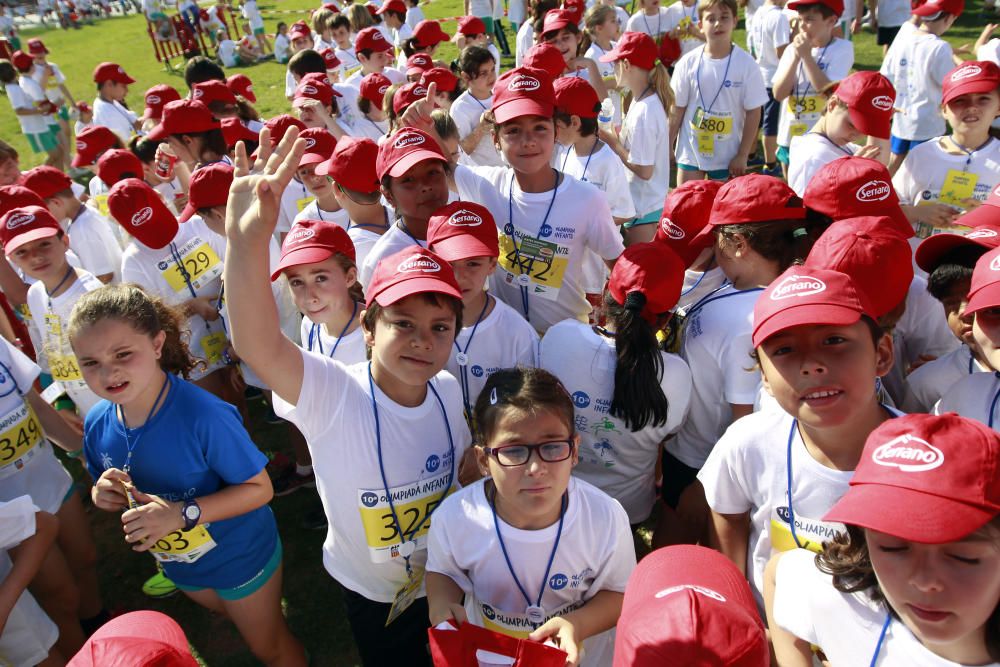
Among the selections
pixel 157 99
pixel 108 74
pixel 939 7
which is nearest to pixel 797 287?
pixel 939 7

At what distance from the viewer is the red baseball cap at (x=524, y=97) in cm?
373

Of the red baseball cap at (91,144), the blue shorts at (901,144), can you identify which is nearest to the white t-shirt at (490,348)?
the red baseball cap at (91,144)

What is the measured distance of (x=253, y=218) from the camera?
1.85 m

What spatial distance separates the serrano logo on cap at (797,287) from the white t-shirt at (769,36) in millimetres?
7050

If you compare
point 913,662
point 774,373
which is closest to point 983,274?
point 774,373

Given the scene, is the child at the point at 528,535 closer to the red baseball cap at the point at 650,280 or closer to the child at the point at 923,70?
the red baseball cap at the point at 650,280

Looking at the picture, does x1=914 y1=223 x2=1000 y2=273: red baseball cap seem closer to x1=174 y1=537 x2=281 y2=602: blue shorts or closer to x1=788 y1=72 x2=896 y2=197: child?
x1=788 y1=72 x2=896 y2=197: child

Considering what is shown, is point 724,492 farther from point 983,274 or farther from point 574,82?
point 574,82

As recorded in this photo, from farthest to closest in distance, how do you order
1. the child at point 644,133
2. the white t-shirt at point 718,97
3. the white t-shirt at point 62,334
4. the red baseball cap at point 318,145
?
1. the white t-shirt at point 718,97
2. the child at point 644,133
3. the red baseball cap at point 318,145
4. the white t-shirt at point 62,334

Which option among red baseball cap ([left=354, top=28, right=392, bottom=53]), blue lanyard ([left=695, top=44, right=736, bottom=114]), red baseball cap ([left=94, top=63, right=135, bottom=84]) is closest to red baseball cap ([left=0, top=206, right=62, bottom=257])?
red baseball cap ([left=354, top=28, right=392, bottom=53])

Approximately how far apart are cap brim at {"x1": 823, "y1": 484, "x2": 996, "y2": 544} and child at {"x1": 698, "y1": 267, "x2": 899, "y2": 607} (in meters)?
0.50

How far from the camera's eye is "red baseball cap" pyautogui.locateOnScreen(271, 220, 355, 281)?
3.22m

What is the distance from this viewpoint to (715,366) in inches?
110

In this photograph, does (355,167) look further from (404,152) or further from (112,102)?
(112,102)
